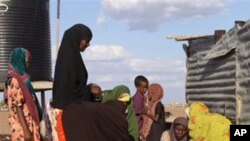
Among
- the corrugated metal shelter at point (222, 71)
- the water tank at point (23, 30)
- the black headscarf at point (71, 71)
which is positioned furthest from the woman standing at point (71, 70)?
the water tank at point (23, 30)

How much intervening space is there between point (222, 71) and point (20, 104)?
5.06 metres

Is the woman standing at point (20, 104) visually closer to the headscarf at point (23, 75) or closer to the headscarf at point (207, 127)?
the headscarf at point (23, 75)

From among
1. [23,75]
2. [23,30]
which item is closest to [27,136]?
[23,75]

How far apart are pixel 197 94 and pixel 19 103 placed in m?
6.77

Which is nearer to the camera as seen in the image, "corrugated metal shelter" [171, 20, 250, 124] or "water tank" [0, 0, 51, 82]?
"corrugated metal shelter" [171, 20, 250, 124]

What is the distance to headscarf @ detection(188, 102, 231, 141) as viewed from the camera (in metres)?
5.58

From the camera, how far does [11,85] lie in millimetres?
4375

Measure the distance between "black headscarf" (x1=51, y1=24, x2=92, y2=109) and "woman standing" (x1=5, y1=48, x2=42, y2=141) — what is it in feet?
2.69

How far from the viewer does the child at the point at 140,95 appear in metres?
7.64

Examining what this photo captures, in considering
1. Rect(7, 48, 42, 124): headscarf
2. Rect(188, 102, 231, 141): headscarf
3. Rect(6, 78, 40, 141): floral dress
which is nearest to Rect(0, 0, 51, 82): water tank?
Rect(188, 102, 231, 141): headscarf

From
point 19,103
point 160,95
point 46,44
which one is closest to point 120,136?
point 19,103

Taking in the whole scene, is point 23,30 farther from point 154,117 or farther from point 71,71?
point 71,71

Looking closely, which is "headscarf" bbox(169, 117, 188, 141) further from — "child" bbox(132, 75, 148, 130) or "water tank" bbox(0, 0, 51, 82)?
"water tank" bbox(0, 0, 51, 82)

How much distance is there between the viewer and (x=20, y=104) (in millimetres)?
4324
